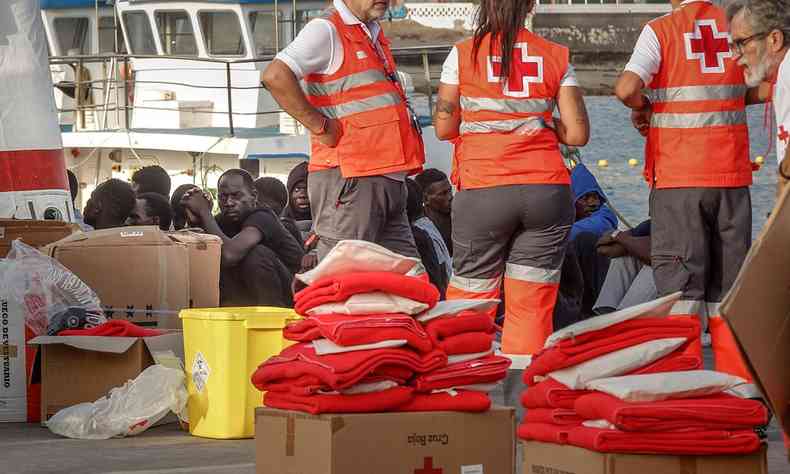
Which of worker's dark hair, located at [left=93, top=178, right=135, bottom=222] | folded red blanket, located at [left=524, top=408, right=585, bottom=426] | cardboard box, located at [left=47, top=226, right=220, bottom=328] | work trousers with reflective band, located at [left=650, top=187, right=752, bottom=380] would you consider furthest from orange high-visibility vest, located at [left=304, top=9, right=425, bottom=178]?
worker's dark hair, located at [left=93, top=178, right=135, bottom=222]

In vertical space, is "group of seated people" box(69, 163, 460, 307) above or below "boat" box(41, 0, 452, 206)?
below

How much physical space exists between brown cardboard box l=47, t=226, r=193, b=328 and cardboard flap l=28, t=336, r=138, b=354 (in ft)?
2.51

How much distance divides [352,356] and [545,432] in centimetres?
62

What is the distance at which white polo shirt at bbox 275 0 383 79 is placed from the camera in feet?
21.3

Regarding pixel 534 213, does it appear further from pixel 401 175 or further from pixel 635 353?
pixel 635 353

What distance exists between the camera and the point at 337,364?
179 inches

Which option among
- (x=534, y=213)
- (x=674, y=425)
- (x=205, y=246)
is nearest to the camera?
(x=674, y=425)

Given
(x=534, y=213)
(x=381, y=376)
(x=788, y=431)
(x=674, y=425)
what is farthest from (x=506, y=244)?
(x=788, y=431)

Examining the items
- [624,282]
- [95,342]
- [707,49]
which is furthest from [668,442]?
[624,282]

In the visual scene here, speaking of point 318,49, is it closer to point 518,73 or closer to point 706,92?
point 518,73

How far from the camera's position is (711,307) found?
661 centimetres

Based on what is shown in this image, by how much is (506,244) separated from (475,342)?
5.50 feet

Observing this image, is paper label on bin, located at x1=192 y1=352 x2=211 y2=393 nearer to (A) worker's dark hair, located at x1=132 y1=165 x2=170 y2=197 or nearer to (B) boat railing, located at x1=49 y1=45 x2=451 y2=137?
(A) worker's dark hair, located at x1=132 y1=165 x2=170 y2=197

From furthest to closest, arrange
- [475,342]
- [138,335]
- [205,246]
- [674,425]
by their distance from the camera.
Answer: [205,246] < [138,335] < [475,342] < [674,425]
